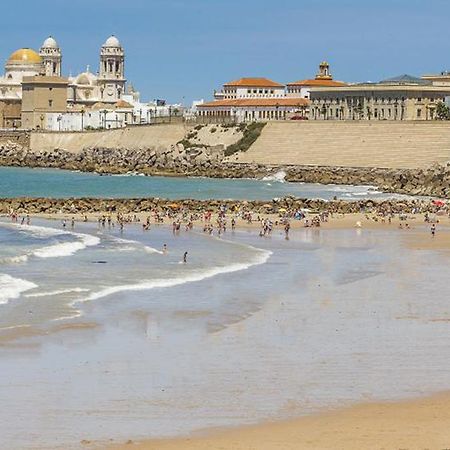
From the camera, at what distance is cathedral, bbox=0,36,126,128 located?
152375mm

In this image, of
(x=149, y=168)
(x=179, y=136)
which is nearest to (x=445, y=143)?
(x=149, y=168)

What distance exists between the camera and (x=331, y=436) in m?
17.5

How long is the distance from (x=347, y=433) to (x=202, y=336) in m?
7.35

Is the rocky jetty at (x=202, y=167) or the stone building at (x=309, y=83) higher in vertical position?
the stone building at (x=309, y=83)

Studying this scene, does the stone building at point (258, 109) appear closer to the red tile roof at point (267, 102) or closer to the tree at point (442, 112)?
the red tile roof at point (267, 102)

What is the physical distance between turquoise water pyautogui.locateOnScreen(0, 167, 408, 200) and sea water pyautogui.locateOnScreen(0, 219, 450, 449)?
33.3 meters

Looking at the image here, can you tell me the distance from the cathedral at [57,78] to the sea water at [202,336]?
371 feet

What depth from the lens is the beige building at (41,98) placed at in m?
145

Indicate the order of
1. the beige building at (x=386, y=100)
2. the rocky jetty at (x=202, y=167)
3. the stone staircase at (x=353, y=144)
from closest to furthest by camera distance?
the rocky jetty at (x=202, y=167), the stone staircase at (x=353, y=144), the beige building at (x=386, y=100)

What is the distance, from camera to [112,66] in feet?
566

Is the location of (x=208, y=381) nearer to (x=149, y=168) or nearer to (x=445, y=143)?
(x=445, y=143)

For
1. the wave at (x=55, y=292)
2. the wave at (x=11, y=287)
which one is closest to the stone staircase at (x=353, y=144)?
the wave at (x=11, y=287)

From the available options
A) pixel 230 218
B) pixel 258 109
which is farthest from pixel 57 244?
pixel 258 109

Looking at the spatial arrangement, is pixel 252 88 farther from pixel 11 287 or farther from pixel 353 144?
pixel 11 287
